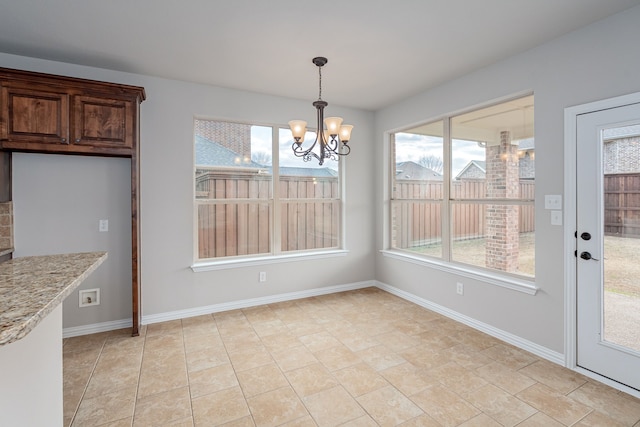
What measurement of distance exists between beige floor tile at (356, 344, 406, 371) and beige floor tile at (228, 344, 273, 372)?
808mm

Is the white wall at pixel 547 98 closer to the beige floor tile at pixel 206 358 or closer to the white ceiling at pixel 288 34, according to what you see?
the white ceiling at pixel 288 34

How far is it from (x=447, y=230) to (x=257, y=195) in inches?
92.7

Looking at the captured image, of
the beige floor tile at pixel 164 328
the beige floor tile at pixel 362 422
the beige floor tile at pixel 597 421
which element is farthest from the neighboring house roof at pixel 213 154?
the beige floor tile at pixel 597 421

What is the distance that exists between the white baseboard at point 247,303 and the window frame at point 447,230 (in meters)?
0.74

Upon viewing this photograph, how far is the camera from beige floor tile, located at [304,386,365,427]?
198 centimetres

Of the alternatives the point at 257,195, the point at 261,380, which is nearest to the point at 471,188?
the point at 257,195

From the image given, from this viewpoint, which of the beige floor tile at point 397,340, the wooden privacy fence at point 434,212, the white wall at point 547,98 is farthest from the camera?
the wooden privacy fence at point 434,212

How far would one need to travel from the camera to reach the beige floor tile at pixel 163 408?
→ 1.97 meters

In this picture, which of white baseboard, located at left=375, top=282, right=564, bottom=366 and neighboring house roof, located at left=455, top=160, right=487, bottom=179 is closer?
white baseboard, located at left=375, top=282, right=564, bottom=366

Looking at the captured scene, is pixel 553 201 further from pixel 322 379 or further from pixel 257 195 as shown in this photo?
pixel 257 195

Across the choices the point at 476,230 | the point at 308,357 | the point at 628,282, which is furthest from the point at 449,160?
the point at 308,357

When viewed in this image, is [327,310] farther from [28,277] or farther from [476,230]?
[28,277]

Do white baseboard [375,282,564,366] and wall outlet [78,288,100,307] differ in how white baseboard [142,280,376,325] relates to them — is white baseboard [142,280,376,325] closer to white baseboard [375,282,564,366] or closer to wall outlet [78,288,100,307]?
wall outlet [78,288,100,307]

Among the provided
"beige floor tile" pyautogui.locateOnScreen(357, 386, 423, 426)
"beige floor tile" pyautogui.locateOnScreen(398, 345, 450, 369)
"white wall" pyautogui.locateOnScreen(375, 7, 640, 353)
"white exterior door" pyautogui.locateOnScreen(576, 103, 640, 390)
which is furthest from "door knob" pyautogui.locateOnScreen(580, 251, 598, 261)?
"beige floor tile" pyautogui.locateOnScreen(357, 386, 423, 426)
